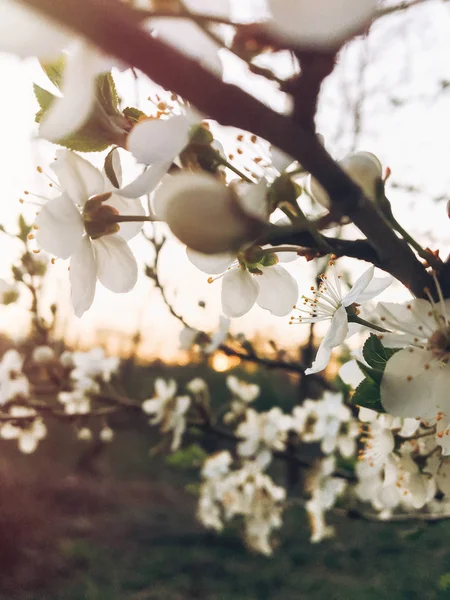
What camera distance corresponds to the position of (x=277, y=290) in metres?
0.53

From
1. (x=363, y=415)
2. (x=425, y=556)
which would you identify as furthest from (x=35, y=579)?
(x=363, y=415)

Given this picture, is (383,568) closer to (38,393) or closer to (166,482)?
(38,393)

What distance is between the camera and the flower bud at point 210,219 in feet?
0.84

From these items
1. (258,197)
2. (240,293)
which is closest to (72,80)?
(258,197)

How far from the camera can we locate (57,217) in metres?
0.43

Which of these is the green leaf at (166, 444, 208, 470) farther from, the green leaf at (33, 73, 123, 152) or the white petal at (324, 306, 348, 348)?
the green leaf at (33, 73, 123, 152)

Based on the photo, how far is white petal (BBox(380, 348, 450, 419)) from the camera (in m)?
0.42

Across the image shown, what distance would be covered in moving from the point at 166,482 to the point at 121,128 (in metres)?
7.15

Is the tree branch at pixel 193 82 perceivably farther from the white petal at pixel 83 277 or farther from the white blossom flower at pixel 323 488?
the white blossom flower at pixel 323 488

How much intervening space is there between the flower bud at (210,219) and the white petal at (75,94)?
0.07 metres

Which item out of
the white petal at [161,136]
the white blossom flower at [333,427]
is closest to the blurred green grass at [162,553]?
the white blossom flower at [333,427]

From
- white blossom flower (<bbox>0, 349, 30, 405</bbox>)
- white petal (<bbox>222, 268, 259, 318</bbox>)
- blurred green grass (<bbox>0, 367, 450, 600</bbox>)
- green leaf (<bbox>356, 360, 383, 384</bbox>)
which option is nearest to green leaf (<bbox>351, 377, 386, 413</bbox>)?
green leaf (<bbox>356, 360, 383, 384</bbox>)

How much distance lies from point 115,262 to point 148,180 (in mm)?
149

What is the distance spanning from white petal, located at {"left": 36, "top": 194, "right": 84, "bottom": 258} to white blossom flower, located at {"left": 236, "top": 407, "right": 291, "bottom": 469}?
5.36 ft
